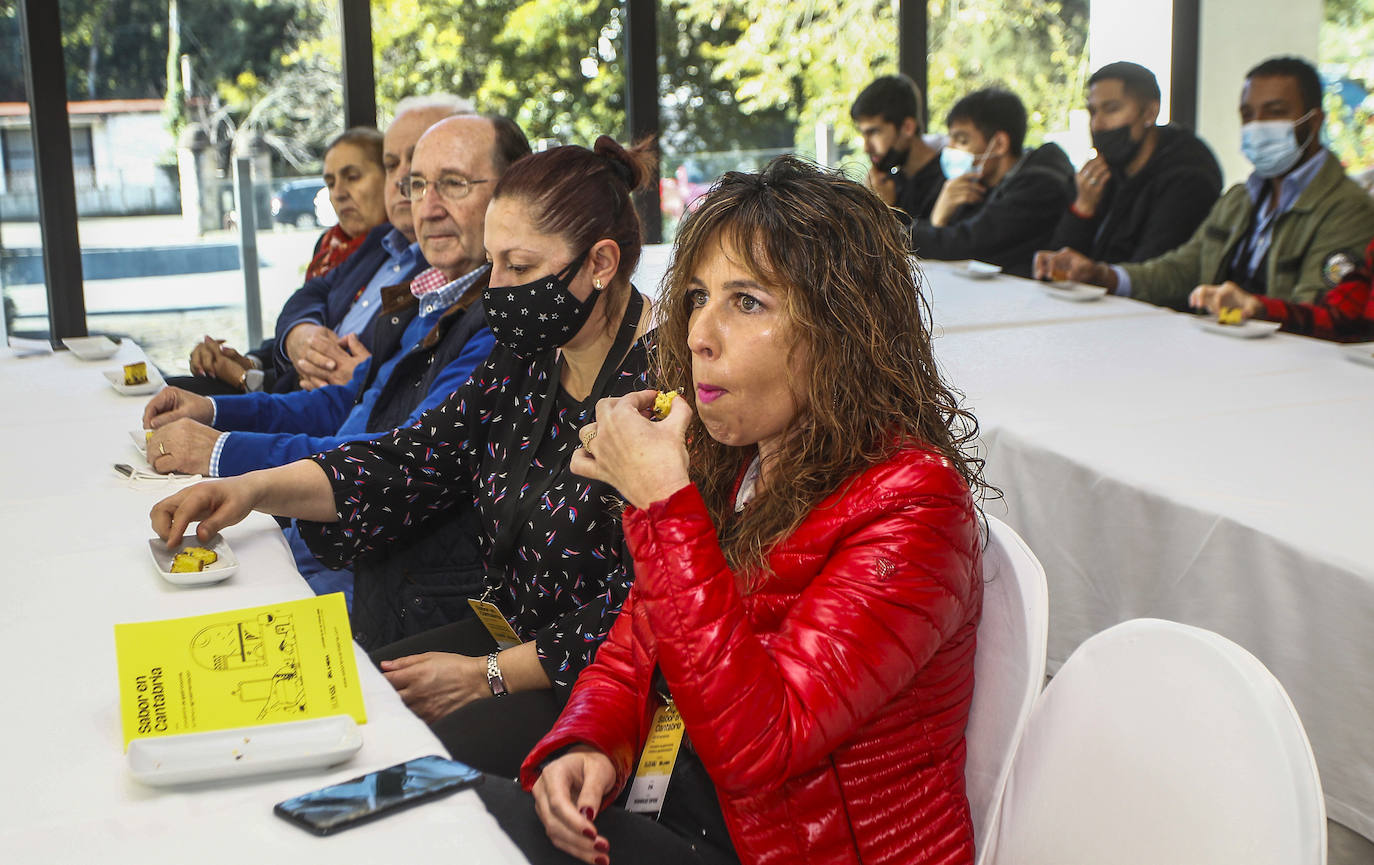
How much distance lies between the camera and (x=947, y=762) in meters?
1.14

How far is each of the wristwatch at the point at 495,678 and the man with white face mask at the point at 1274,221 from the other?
2.35 m

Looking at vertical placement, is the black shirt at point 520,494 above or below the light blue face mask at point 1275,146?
below

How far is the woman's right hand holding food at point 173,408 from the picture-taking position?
2.30 m

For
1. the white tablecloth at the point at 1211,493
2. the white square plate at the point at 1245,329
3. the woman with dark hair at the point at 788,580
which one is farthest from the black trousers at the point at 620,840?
the white square plate at the point at 1245,329

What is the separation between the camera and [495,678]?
1.67m

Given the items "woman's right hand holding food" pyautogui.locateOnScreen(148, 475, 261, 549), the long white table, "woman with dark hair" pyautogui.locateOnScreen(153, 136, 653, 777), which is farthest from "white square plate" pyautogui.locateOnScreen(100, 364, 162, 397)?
"woman's right hand holding food" pyautogui.locateOnScreen(148, 475, 261, 549)

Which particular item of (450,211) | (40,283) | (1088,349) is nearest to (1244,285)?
(1088,349)

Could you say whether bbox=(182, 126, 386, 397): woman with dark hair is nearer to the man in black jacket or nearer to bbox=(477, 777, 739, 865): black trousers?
the man in black jacket

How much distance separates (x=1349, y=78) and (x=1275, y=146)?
279 centimetres

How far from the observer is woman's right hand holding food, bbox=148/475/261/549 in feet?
5.24

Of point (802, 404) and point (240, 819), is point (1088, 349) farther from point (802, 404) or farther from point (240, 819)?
point (240, 819)

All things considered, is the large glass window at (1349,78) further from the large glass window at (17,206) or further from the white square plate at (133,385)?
the large glass window at (17,206)

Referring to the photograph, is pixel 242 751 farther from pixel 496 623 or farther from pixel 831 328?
pixel 496 623

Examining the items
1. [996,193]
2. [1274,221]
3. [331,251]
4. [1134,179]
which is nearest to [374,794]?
[331,251]
